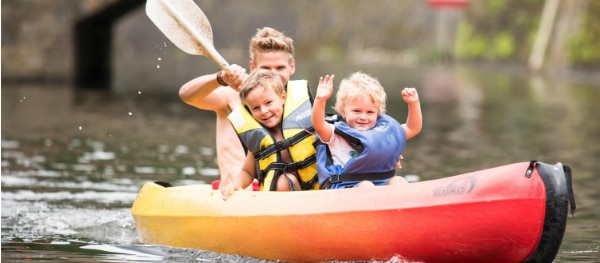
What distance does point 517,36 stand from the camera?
37.0m

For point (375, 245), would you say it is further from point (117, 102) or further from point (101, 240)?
point (117, 102)

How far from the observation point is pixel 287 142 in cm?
583

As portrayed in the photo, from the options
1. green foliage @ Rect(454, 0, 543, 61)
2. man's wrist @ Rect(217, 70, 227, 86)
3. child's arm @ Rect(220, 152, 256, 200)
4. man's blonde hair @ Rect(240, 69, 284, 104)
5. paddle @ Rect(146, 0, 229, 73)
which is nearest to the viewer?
man's blonde hair @ Rect(240, 69, 284, 104)

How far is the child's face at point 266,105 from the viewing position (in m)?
5.79

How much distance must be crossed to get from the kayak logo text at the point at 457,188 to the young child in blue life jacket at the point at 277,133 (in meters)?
1.02

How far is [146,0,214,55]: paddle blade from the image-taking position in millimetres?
6715

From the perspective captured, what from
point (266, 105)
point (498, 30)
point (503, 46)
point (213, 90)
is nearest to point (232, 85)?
point (213, 90)

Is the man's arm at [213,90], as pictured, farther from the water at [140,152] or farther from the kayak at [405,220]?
the water at [140,152]

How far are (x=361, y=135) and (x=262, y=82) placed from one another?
0.61m

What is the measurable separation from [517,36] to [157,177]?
29283 millimetres

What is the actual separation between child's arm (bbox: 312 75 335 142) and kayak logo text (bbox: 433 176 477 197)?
0.71 metres

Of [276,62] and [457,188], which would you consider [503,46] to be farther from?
[457,188]

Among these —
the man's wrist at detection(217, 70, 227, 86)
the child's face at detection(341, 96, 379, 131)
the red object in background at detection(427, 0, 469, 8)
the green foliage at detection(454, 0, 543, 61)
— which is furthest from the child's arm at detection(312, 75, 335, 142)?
the red object in background at detection(427, 0, 469, 8)

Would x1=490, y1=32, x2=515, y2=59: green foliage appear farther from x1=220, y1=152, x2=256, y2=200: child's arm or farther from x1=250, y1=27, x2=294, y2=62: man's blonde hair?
x1=220, y1=152, x2=256, y2=200: child's arm
